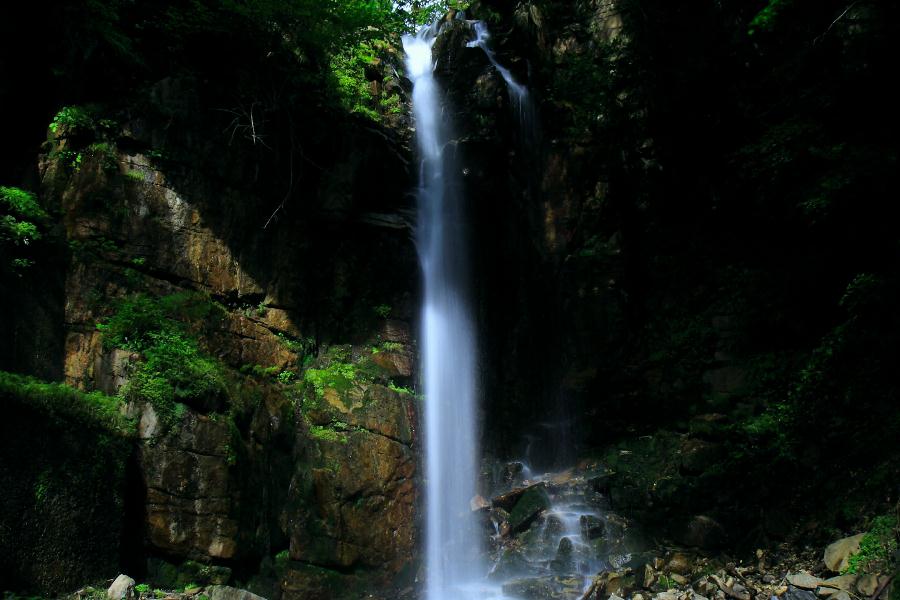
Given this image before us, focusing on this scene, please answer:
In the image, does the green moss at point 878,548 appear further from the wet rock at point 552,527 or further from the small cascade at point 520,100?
the small cascade at point 520,100

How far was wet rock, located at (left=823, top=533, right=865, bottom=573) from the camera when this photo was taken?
21.0 ft

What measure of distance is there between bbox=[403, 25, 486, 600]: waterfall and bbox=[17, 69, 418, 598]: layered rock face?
59 cm

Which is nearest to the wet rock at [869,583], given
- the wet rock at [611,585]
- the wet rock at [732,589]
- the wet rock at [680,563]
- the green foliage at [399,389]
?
the wet rock at [732,589]

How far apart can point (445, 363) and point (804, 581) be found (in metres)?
7.05

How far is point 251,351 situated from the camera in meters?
9.61

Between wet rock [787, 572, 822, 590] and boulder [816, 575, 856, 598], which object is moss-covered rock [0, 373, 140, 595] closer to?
wet rock [787, 572, 822, 590]

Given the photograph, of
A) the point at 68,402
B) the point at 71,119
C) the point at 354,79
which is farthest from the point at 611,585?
the point at 71,119

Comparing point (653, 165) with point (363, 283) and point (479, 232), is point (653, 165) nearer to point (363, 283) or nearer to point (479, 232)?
point (479, 232)

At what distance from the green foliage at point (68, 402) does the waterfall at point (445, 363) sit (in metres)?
5.08

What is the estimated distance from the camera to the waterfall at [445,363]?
9.38 metres

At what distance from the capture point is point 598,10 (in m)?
13.7

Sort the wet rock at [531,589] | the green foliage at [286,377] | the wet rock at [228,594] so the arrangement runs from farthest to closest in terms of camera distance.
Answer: the green foliage at [286,377] → the wet rock at [531,589] → the wet rock at [228,594]

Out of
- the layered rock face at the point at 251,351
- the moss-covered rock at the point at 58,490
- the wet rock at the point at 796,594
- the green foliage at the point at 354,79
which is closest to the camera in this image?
the moss-covered rock at the point at 58,490

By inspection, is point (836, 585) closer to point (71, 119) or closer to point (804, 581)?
point (804, 581)
